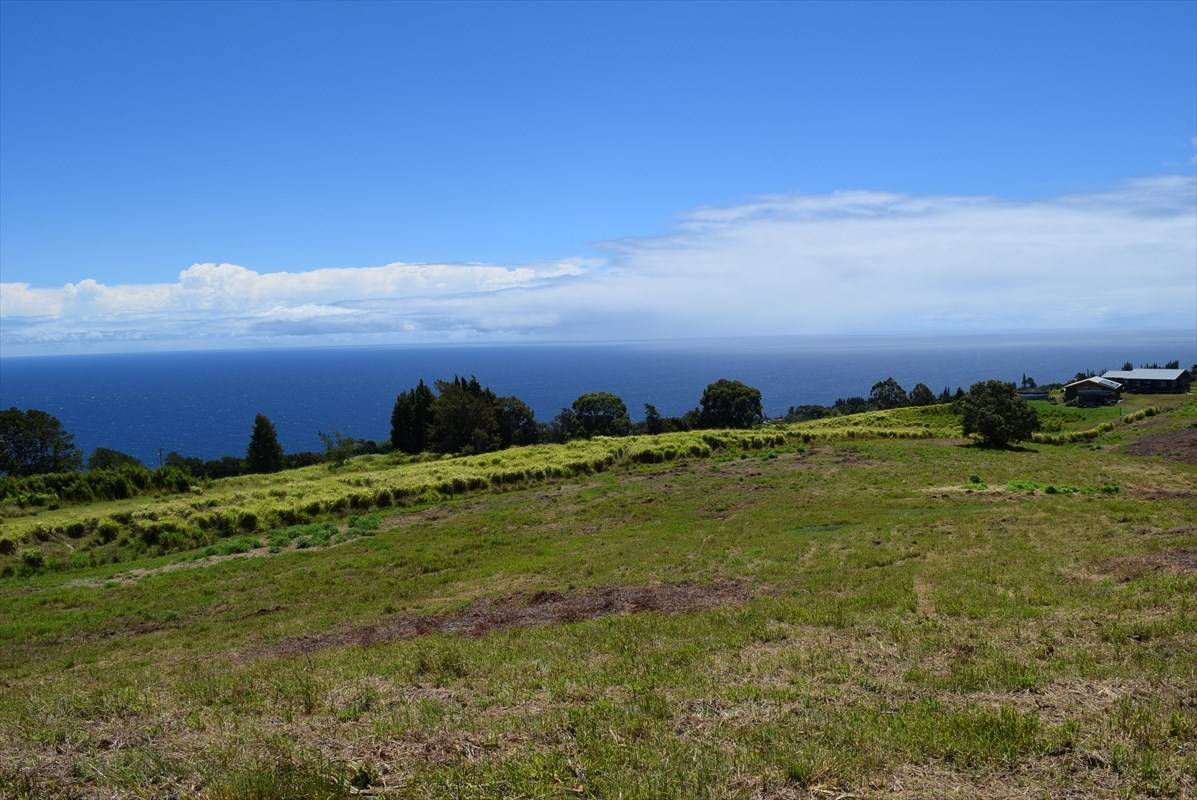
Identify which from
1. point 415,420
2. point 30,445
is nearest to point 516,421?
point 415,420

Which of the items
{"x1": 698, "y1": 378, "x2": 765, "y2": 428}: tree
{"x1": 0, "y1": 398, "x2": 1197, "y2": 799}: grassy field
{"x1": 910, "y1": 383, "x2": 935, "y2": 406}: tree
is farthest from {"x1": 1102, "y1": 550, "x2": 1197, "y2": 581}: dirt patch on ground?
{"x1": 910, "y1": 383, "x2": 935, "y2": 406}: tree

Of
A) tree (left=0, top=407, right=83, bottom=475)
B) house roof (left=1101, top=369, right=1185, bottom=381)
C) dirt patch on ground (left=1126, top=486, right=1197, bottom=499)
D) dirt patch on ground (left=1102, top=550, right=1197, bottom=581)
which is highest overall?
house roof (left=1101, top=369, right=1185, bottom=381)

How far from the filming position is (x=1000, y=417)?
46.2 meters

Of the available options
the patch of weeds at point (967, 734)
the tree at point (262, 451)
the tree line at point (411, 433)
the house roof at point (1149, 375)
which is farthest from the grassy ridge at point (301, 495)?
the house roof at point (1149, 375)

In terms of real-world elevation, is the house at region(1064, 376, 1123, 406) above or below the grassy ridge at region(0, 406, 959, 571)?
above

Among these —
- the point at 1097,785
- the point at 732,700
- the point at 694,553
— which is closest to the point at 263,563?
the point at 694,553

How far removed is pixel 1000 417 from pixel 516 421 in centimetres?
4875

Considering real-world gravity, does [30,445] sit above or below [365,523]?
below

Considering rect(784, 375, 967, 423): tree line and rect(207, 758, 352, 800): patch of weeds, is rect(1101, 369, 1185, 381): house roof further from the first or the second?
rect(207, 758, 352, 800): patch of weeds

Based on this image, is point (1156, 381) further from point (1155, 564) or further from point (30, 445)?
point (30, 445)

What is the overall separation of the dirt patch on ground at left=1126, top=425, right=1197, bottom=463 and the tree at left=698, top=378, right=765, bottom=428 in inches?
1525

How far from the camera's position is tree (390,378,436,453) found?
212ft

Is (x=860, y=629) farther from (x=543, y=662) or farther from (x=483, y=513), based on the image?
(x=483, y=513)

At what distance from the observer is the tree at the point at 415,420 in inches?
2539
